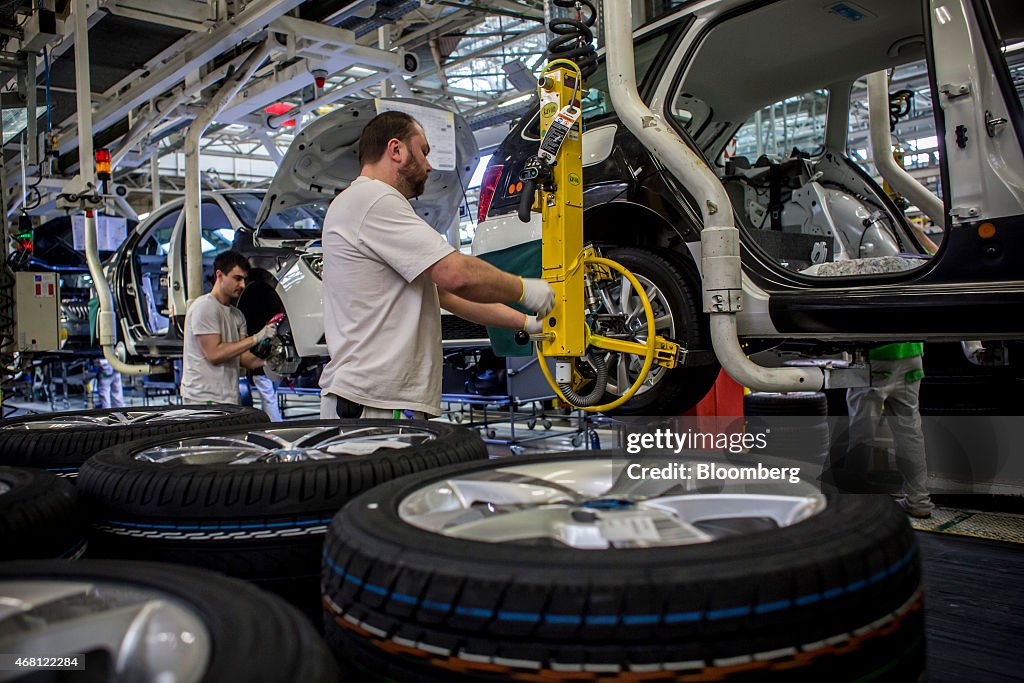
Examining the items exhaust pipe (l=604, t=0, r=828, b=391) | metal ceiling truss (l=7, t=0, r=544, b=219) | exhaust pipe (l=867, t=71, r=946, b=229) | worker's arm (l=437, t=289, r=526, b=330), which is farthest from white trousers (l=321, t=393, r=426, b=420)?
metal ceiling truss (l=7, t=0, r=544, b=219)

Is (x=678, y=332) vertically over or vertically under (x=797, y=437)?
over

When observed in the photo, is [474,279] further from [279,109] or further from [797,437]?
[279,109]

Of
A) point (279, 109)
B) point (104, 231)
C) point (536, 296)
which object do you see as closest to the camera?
point (536, 296)

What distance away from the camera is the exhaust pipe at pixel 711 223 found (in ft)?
9.74

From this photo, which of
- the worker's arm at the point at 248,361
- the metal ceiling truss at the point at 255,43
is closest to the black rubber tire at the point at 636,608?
the worker's arm at the point at 248,361

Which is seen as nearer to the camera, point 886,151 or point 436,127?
point 886,151

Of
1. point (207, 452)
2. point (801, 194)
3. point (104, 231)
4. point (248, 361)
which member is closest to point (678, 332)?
point (801, 194)

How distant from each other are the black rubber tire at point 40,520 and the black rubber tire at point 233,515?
65 mm

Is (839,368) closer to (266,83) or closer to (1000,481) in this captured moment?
(1000,481)

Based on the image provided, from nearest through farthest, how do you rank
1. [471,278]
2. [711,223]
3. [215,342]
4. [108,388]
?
[471,278]
[711,223]
[215,342]
[108,388]

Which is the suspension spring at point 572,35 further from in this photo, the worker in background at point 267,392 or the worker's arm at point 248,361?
the worker in background at point 267,392

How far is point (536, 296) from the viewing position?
2375 millimetres

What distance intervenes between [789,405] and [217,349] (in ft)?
11.7

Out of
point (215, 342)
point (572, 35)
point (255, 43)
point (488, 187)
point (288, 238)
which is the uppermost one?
point (255, 43)
